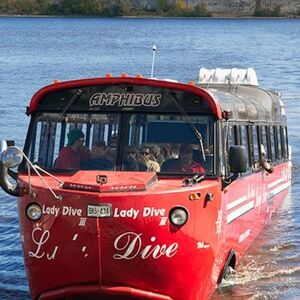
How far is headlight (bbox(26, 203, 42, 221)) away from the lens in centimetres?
1179

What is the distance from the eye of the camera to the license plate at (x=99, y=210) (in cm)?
1137

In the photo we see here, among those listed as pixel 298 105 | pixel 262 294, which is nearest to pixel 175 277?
pixel 262 294

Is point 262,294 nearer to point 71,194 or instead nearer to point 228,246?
point 228,246

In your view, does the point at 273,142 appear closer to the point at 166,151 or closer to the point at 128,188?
the point at 166,151

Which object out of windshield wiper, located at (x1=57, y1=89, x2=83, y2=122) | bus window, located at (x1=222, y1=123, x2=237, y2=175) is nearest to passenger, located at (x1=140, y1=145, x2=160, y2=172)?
bus window, located at (x1=222, y1=123, x2=237, y2=175)

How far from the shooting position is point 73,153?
42.5ft

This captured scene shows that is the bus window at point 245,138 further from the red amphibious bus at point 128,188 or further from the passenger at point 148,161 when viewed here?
the passenger at point 148,161

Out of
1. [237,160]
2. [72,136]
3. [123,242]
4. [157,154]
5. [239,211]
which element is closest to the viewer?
[123,242]

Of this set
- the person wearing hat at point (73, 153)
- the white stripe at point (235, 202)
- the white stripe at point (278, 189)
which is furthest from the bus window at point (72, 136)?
the white stripe at point (278, 189)

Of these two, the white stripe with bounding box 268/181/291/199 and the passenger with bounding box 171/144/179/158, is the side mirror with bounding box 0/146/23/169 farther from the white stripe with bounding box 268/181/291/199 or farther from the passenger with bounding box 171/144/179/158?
the white stripe with bounding box 268/181/291/199

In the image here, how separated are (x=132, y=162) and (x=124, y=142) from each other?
27 cm

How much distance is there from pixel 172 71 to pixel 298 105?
17.0m

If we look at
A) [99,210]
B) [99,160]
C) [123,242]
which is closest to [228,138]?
[99,160]

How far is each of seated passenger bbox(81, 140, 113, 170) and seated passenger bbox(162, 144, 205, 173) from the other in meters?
0.63
